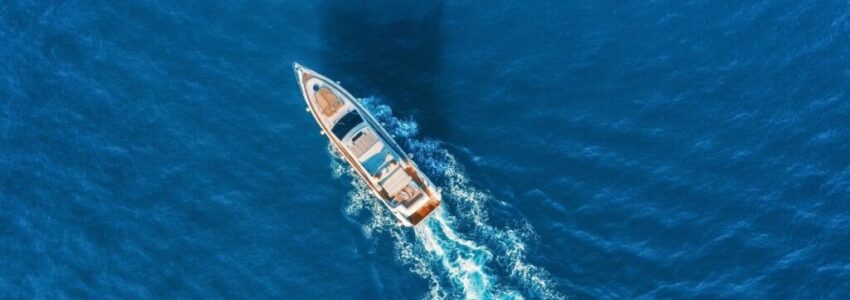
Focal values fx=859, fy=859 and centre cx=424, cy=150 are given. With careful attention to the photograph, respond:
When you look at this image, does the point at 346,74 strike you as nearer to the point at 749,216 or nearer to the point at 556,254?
the point at 556,254

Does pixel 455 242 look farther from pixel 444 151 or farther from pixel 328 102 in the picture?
pixel 328 102

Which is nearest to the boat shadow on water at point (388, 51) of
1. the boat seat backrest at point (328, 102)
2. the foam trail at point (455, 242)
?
the boat seat backrest at point (328, 102)

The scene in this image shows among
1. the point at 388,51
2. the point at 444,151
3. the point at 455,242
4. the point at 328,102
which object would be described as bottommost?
the point at 455,242

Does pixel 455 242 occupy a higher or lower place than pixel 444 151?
lower

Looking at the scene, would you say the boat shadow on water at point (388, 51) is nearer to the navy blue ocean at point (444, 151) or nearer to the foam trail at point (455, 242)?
the navy blue ocean at point (444, 151)

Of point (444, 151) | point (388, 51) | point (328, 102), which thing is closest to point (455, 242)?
point (444, 151)

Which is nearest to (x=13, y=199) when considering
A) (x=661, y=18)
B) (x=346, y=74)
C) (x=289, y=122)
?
(x=289, y=122)
